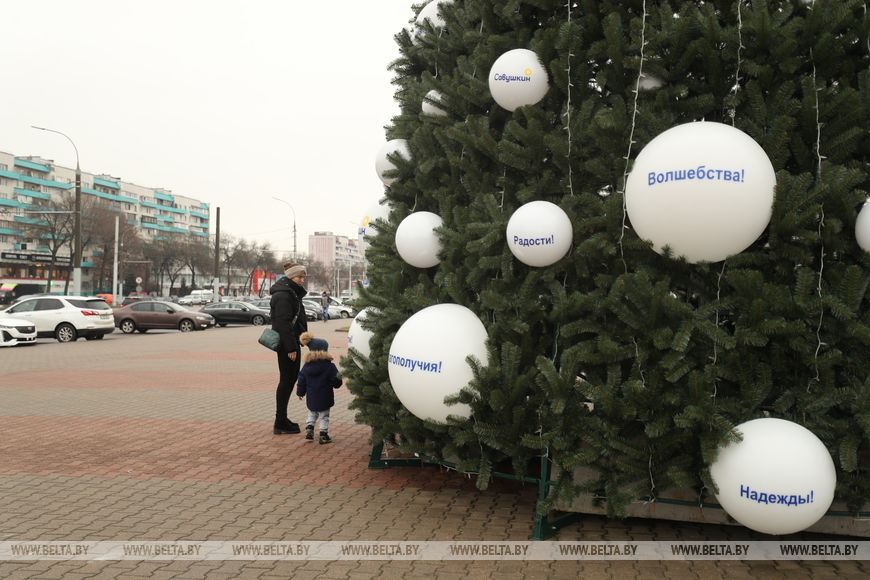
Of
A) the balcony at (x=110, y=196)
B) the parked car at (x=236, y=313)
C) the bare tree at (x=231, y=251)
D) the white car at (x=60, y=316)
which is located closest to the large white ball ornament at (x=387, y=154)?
the white car at (x=60, y=316)

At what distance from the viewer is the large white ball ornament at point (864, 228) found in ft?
13.7

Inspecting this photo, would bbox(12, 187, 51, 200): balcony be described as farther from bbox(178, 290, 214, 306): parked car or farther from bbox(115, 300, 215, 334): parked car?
bbox(115, 300, 215, 334): parked car

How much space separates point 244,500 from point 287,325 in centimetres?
265

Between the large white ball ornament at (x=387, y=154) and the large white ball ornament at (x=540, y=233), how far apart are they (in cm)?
178

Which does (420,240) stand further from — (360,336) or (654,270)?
(654,270)

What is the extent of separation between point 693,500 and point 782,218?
192 centimetres

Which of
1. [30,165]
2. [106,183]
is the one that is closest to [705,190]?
[30,165]

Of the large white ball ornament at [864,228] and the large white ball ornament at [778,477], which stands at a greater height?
the large white ball ornament at [864,228]

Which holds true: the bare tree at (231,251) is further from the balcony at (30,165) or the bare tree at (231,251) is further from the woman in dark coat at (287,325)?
the woman in dark coat at (287,325)

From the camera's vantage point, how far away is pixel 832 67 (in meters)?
4.52

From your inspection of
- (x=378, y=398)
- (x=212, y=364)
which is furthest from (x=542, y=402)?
(x=212, y=364)

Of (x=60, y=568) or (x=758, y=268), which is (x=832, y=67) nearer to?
(x=758, y=268)

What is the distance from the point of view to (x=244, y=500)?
573cm

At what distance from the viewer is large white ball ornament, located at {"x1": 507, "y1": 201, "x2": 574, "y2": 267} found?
4668 mm
